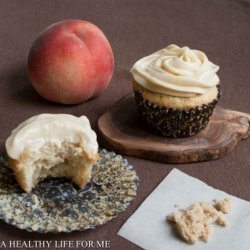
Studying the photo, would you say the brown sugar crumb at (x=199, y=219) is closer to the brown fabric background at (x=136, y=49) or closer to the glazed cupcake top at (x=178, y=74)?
the brown fabric background at (x=136, y=49)

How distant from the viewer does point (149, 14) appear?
6.23 ft

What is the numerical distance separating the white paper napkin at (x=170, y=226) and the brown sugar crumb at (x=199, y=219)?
0.04 ft

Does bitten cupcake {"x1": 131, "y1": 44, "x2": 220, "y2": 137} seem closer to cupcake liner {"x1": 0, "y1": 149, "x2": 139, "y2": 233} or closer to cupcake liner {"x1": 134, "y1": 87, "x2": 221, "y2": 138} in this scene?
cupcake liner {"x1": 134, "y1": 87, "x2": 221, "y2": 138}

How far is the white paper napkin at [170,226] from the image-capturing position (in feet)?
3.10

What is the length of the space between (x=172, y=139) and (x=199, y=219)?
273mm

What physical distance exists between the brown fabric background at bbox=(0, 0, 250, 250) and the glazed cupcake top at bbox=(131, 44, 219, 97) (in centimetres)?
17

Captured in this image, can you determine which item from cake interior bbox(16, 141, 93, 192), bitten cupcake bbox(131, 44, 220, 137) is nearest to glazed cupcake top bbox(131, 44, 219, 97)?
bitten cupcake bbox(131, 44, 220, 137)

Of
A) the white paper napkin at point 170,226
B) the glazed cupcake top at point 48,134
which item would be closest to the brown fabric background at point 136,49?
the white paper napkin at point 170,226

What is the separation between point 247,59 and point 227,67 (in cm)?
9

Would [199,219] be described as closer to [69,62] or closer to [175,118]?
[175,118]

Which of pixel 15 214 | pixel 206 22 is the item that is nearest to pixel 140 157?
pixel 15 214

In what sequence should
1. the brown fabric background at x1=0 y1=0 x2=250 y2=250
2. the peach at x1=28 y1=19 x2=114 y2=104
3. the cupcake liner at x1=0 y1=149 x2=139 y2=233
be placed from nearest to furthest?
the cupcake liner at x1=0 y1=149 x2=139 y2=233 → the brown fabric background at x1=0 y1=0 x2=250 y2=250 → the peach at x1=28 y1=19 x2=114 y2=104

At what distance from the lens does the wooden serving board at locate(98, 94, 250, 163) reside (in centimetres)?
116

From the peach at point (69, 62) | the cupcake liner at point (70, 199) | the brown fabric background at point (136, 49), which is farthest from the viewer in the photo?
the peach at point (69, 62)
